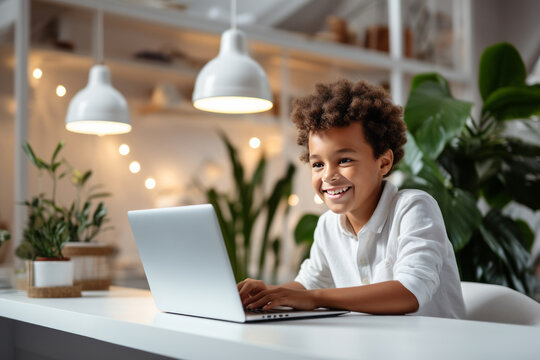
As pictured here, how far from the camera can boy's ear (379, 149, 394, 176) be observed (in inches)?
60.1

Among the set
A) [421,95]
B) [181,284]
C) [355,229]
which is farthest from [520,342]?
[421,95]

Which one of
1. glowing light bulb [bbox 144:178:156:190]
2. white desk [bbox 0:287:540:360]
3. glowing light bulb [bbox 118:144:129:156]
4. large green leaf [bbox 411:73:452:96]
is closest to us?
white desk [bbox 0:287:540:360]

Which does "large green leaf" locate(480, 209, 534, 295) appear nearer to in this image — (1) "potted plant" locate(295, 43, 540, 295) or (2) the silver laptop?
(1) "potted plant" locate(295, 43, 540, 295)

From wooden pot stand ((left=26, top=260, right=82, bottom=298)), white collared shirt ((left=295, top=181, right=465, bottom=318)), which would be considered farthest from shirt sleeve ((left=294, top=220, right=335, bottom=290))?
wooden pot stand ((left=26, top=260, right=82, bottom=298))

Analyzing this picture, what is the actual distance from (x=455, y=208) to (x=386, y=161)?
1103 millimetres

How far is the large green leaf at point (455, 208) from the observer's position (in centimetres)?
249

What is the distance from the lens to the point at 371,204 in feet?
4.96

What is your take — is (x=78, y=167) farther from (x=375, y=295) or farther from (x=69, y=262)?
(x=375, y=295)

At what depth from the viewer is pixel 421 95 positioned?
8.86 ft

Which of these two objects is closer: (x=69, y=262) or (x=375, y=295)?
(x=375, y=295)

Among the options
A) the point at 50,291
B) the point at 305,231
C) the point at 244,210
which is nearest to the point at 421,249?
the point at 50,291

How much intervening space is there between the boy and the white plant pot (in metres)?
0.84

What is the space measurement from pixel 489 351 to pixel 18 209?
2.99m

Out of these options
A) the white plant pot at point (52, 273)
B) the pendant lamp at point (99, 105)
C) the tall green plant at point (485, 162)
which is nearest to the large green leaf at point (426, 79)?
the tall green plant at point (485, 162)
